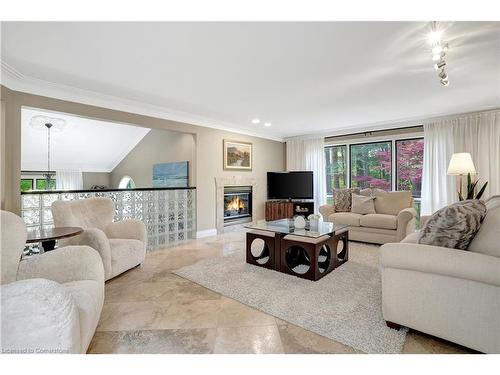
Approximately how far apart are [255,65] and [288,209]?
152 inches

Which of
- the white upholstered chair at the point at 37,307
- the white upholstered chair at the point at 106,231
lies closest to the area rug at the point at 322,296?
the white upholstered chair at the point at 106,231

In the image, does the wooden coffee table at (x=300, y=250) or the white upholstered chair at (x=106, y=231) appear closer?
the white upholstered chair at (x=106, y=231)

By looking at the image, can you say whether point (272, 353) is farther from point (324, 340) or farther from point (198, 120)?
point (198, 120)

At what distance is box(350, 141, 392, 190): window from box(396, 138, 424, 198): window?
0.56ft

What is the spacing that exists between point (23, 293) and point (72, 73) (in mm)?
2730

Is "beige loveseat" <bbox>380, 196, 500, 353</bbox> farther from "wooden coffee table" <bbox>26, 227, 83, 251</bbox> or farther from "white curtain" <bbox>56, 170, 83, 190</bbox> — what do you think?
"white curtain" <bbox>56, 170, 83, 190</bbox>

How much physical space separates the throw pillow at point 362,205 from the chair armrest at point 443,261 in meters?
2.92

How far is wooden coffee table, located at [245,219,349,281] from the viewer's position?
2.74 meters

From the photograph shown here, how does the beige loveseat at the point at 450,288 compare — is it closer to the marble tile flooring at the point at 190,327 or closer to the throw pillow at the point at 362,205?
the marble tile flooring at the point at 190,327

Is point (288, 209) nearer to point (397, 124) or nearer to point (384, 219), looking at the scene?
point (384, 219)

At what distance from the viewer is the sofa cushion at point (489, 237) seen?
1.52 meters

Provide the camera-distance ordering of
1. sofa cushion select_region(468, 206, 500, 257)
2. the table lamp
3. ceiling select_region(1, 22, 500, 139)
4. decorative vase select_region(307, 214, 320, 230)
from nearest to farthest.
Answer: sofa cushion select_region(468, 206, 500, 257) < ceiling select_region(1, 22, 500, 139) < decorative vase select_region(307, 214, 320, 230) < the table lamp

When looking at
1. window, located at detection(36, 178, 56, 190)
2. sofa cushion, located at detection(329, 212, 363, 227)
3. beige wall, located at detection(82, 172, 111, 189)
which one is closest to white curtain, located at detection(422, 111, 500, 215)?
sofa cushion, located at detection(329, 212, 363, 227)
